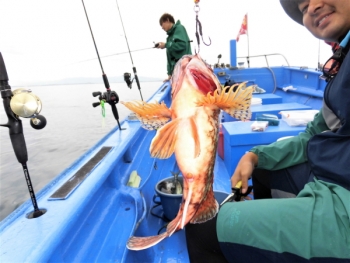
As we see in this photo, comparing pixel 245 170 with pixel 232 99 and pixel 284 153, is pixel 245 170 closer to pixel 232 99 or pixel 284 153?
pixel 284 153

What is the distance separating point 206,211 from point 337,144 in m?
0.80

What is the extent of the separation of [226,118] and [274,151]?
10.8 feet

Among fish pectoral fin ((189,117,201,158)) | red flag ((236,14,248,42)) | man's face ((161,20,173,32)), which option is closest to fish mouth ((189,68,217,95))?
fish pectoral fin ((189,117,201,158))

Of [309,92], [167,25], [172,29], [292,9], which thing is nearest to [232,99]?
[292,9]

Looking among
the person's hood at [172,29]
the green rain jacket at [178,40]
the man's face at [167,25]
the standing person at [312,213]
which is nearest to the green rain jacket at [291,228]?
the standing person at [312,213]

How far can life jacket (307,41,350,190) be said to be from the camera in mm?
1127

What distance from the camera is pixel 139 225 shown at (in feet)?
5.64

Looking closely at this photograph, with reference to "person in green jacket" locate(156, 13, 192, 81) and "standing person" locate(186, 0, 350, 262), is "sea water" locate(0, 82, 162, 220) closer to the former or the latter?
"person in green jacket" locate(156, 13, 192, 81)

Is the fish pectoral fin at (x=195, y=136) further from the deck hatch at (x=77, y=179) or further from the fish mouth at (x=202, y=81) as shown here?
the deck hatch at (x=77, y=179)

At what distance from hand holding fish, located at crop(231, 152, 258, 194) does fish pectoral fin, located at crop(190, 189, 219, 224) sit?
0.35 m

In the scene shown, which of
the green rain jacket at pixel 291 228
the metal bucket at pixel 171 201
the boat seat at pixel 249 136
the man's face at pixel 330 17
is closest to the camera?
the green rain jacket at pixel 291 228

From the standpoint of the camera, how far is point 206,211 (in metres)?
1.29

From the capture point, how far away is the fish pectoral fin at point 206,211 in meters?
1.25

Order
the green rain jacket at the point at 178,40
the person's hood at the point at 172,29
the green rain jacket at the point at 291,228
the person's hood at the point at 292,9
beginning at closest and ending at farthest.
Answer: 1. the green rain jacket at the point at 291,228
2. the person's hood at the point at 292,9
3. the green rain jacket at the point at 178,40
4. the person's hood at the point at 172,29
